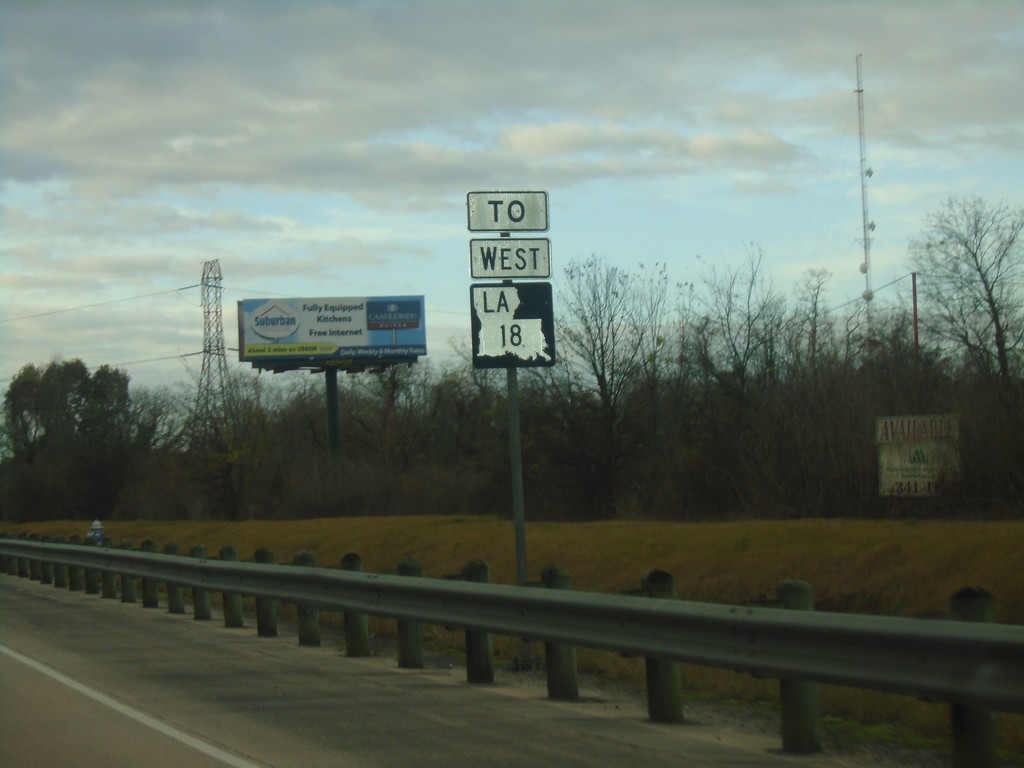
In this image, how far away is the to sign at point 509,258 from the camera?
11.1 metres

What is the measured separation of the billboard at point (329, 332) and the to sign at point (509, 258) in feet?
154

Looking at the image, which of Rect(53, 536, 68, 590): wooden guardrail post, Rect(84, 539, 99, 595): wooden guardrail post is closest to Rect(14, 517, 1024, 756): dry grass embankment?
Rect(84, 539, 99, 595): wooden guardrail post

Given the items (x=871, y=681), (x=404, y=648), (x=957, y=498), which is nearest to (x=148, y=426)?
(x=957, y=498)

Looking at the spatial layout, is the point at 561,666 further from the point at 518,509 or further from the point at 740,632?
the point at 740,632

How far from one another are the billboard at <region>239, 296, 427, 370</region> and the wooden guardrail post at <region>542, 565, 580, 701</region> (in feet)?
160

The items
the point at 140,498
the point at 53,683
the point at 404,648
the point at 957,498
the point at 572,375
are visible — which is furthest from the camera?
the point at 140,498

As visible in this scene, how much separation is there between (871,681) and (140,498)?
59960 mm

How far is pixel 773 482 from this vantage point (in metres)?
24.8

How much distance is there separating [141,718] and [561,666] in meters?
3.19

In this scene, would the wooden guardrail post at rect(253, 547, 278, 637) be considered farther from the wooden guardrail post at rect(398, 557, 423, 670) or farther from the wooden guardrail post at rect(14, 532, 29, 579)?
the wooden guardrail post at rect(14, 532, 29, 579)

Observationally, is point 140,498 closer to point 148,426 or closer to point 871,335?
point 148,426

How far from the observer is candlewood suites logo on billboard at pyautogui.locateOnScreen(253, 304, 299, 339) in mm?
57000

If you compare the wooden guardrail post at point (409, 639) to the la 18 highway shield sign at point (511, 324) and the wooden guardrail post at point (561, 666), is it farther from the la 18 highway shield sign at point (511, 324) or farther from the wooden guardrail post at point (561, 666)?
the wooden guardrail post at point (561, 666)

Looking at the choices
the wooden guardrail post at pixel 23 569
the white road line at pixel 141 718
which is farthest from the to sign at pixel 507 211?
the wooden guardrail post at pixel 23 569
